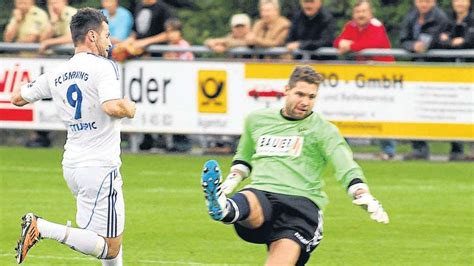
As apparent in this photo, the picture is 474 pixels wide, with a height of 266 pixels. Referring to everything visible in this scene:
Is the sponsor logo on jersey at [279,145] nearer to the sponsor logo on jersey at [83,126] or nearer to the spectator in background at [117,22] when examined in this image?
the sponsor logo on jersey at [83,126]

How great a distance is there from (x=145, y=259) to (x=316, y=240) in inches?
126

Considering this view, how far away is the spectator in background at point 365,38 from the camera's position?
20.2m

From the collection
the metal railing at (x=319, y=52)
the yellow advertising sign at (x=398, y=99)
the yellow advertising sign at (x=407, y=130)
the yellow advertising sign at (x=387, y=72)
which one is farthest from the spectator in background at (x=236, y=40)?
the yellow advertising sign at (x=407, y=130)

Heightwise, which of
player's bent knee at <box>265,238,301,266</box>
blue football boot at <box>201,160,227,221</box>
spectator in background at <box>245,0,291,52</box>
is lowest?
spectator in background at <box>245,0,291,52</box>

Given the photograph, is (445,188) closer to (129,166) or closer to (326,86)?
(326,86)

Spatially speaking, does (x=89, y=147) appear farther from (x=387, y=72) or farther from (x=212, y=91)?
(x=212, y=91)

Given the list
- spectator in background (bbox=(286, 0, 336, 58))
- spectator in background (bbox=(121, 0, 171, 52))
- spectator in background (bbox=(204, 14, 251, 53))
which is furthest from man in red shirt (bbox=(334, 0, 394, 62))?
spectator in background (bbox=(121, 0, 171, 52))

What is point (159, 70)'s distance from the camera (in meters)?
21.3

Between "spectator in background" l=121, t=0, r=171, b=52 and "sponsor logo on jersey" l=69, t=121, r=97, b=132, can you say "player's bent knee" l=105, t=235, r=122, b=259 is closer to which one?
"sponsor logo on jersey" l=69, t=121, r=97, b=132

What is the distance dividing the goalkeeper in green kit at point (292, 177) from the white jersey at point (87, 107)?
0.87 meters

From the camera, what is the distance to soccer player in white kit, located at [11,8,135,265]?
991 cm

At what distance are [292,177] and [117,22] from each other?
12.2 m

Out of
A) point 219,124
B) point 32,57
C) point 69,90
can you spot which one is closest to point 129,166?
point 219,124

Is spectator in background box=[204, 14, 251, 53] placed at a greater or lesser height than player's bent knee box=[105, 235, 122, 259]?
lesser
